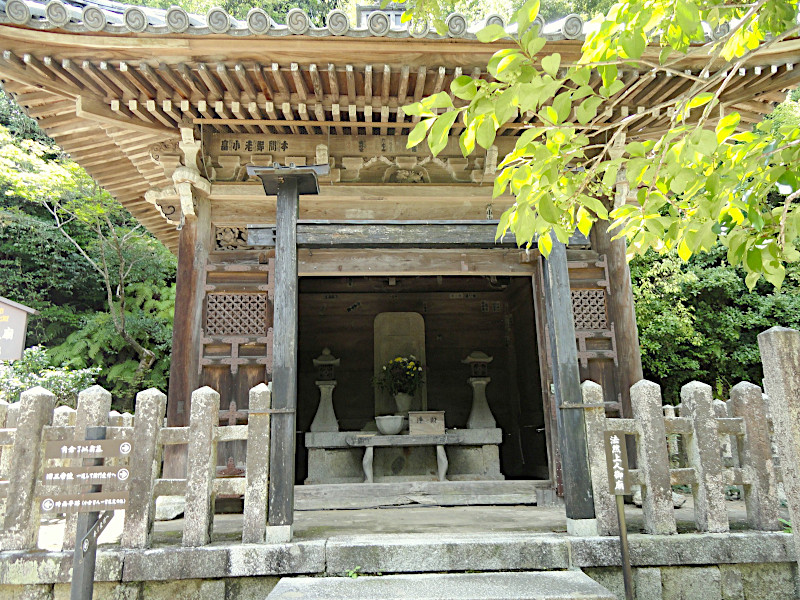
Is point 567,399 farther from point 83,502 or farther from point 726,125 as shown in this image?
point 83,502

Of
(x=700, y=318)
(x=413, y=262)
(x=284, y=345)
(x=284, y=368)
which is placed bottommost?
(x=284, y=368)

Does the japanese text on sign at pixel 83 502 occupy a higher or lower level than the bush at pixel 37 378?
lower

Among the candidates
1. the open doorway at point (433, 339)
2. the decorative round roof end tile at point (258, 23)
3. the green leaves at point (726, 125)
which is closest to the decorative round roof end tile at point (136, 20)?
the decorative round roof end tile at point (258, 23)

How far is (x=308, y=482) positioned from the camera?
24.5ft

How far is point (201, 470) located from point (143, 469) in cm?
41

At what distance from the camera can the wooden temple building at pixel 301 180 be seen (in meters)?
4.61

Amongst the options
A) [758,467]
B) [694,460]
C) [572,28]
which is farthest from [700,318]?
[572,28]

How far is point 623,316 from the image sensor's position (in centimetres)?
605

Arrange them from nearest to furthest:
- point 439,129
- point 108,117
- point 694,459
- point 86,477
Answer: point 439,129
point 86,477
point 694,459
point 108,117

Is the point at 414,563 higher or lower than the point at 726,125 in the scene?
lower

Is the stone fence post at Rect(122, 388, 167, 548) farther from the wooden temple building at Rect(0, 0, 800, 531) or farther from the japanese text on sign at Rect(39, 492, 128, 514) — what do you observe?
the wooden temple building at Rect(0, 0, 800, 531)

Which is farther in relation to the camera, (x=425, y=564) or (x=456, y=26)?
(x=456, y=26)

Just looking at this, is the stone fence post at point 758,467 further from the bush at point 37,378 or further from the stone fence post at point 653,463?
the bush at point 37,378

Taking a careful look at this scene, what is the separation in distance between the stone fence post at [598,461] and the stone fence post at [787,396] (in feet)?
3.60
